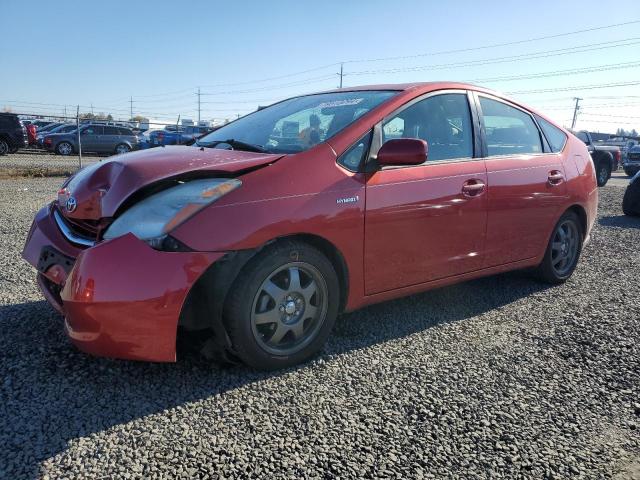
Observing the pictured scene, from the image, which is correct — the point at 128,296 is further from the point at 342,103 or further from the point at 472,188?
the point at 472,188

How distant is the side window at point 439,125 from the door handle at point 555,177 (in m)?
0.97

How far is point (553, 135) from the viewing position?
177 inches

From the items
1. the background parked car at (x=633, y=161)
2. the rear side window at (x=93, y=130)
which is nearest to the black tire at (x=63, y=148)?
the rear side window at (x=93, y=130)

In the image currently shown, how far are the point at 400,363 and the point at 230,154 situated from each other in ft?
5.28

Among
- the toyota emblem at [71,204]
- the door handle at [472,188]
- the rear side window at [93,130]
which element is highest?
the rear side window at [93,130]

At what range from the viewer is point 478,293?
4289mm

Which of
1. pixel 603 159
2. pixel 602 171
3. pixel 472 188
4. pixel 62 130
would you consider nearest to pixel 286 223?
pixel 472 188

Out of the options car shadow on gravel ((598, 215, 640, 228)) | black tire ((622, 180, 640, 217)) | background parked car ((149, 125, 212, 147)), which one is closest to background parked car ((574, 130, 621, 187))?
black tire ((622, 180, 640, 217))

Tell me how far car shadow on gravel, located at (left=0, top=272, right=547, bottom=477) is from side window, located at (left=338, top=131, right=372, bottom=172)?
1.13m

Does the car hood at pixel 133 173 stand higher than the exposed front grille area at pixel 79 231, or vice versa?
the car hood at pixel 133 173

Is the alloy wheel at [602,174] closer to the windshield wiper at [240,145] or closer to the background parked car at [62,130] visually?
the windshield wiper at [240,145]

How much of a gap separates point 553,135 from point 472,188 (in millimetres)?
1567

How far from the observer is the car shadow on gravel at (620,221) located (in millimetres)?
8439

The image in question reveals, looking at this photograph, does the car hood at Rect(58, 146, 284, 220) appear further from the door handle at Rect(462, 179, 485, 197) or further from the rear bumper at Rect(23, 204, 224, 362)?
the door handle at Rect(462, 179, 485, 197)
